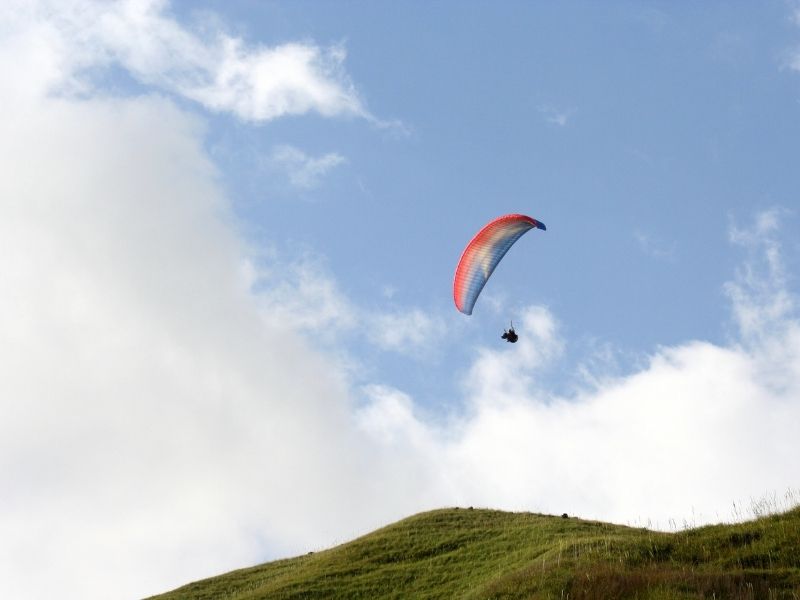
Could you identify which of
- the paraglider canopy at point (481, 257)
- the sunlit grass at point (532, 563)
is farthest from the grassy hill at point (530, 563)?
the paraglider canopy at point (481, 257)

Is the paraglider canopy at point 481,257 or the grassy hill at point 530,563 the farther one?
the paraglider canopy at point 481,257

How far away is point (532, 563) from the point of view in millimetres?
33125

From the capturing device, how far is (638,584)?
27578 mm

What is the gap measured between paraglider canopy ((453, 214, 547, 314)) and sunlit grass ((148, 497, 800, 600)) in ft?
34.6

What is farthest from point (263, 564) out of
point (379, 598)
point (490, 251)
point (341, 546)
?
point (490, 251)

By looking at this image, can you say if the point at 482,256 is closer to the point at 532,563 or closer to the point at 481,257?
the point at 481,257

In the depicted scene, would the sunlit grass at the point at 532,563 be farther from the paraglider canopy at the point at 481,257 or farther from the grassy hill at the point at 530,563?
the paraglider canopy at the point at 481,257

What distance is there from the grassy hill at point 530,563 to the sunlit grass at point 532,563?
45 millimetres

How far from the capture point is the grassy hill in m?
27.8

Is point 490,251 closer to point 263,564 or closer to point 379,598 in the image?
point 379,598

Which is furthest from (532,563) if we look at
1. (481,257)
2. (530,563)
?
(481,257)

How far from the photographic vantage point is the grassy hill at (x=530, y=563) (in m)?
27.8

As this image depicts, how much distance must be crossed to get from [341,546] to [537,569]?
1518 centimetres

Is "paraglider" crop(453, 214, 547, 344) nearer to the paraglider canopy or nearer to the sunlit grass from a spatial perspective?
the paraglider canopy
